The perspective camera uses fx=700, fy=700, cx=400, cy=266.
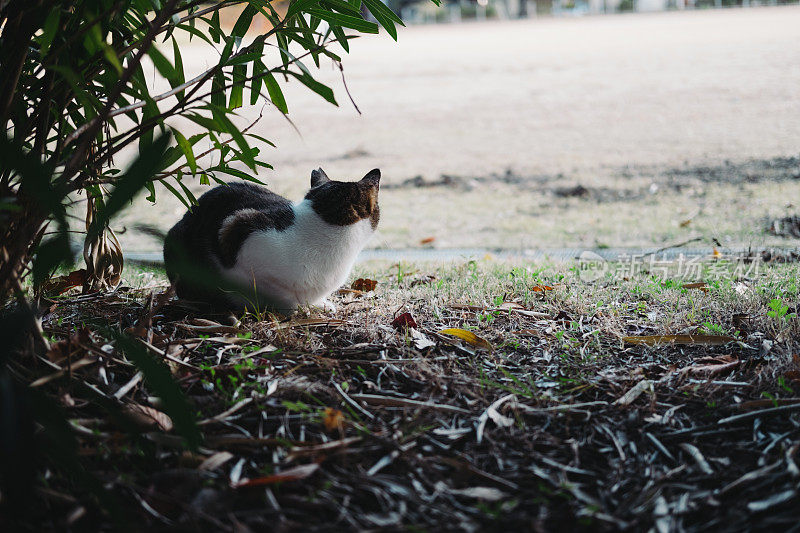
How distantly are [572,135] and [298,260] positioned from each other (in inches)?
218

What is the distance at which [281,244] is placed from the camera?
208 cm

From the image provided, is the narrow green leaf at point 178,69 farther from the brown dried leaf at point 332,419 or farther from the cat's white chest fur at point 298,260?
the brown dried leaf at point 332,419

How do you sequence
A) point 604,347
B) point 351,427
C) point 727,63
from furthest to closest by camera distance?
point 727,63
point 604,347
point 351,427

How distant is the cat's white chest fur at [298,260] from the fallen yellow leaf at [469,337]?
477 millimetres

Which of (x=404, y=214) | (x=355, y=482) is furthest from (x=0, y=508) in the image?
(x=404, y=214)

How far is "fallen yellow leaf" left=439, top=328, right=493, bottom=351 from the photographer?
69.3 inches

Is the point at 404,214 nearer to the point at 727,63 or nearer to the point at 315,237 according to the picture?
the point at 315,237

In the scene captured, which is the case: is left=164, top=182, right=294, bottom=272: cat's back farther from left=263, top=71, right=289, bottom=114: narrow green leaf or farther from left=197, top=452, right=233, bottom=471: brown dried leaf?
left=197, top=452, right=233, bottom=471: brown dried leaf

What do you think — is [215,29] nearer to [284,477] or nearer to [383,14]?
[383,14]

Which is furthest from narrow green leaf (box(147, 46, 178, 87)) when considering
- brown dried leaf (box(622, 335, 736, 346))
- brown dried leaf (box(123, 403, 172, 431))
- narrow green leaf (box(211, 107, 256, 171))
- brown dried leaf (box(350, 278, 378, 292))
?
brown dried leaf (box(622, 335, 736, 346))

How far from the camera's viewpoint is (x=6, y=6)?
149 centimetres

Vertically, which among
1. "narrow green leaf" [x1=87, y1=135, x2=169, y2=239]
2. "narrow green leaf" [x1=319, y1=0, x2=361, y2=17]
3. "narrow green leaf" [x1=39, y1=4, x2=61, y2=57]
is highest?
"narrow green leaf" [x1=319, y1=0, x2=361, y2=17]

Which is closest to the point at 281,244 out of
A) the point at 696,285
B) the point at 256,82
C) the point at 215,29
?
the point at 256,82

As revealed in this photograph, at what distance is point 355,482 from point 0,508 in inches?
21.5
